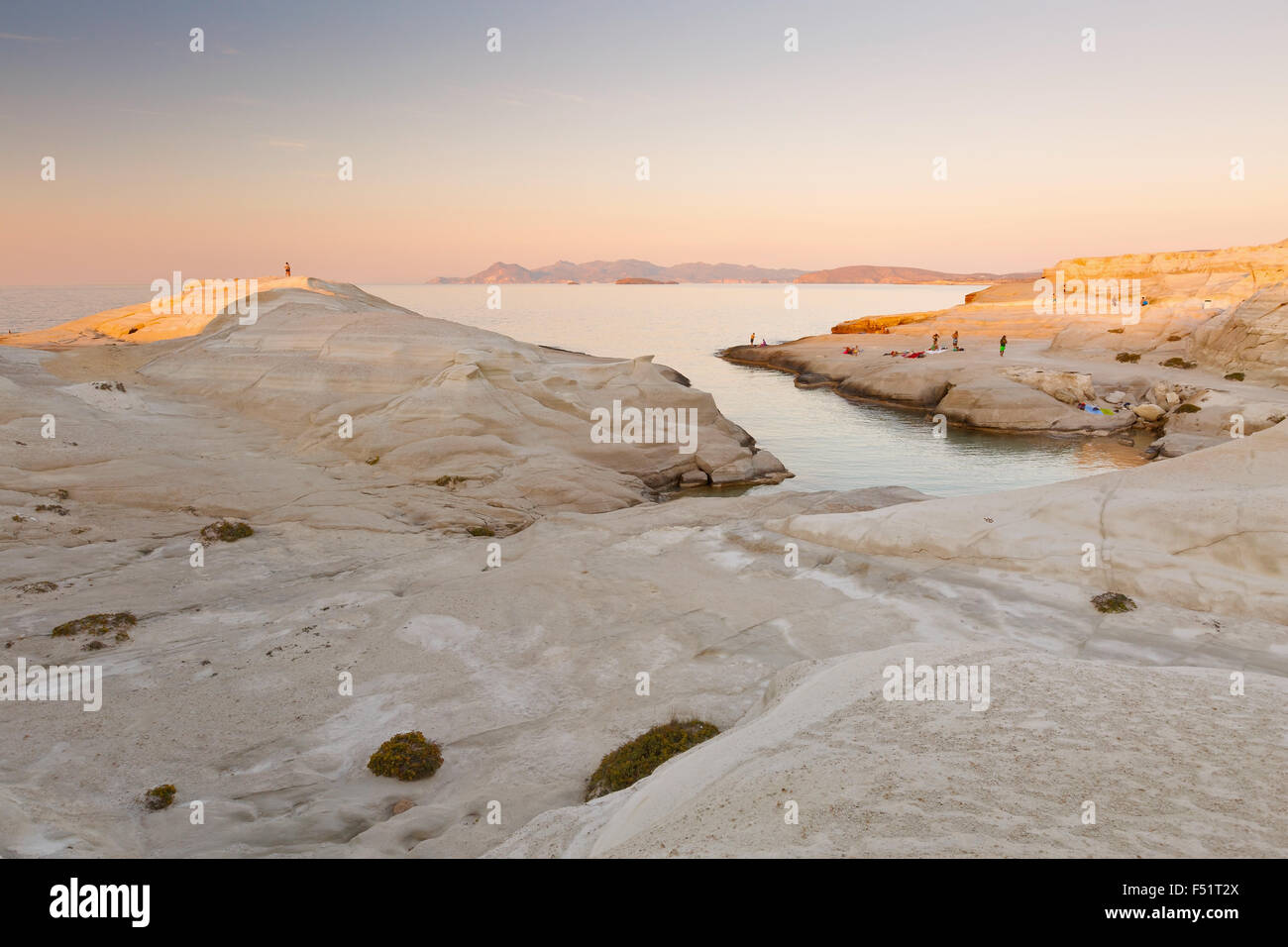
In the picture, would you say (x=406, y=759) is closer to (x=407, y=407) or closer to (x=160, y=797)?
(x=160, y=797)

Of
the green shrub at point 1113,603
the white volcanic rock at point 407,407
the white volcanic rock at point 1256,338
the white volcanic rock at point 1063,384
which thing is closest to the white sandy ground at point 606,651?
the green shrub at point 1113,603

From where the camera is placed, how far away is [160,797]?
1177cm

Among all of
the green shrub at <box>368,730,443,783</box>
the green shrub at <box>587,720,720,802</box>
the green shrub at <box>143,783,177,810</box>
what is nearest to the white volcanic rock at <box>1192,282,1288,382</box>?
the green shrub at <box>587,720,720,802</box>

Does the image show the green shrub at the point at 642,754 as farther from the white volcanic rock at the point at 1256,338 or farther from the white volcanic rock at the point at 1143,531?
the white volcanic rock at the point at 1256,338

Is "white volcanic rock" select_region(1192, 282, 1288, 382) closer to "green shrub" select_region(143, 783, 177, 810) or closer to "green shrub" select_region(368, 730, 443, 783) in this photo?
"green shrub" select_region(368, 730, 443, 783)

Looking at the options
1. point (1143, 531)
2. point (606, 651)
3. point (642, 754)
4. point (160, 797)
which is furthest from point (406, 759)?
point (1143, 531)

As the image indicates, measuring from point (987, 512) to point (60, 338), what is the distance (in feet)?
237

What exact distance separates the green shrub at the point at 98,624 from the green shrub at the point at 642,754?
13031 millimetres

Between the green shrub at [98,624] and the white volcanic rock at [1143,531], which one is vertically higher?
the white volcanic rock at [1143,531]

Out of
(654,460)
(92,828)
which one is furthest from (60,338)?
(92,828)

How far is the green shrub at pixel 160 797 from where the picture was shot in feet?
38.2

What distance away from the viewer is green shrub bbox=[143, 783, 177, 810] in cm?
1165

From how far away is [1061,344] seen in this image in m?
81.4
